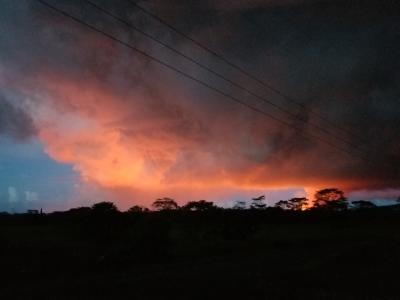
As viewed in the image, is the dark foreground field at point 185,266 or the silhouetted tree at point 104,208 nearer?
the dark foreground field at point 185,266

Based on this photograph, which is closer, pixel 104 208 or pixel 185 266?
pixel 185 266

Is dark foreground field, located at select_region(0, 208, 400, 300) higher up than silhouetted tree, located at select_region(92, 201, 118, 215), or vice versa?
silhouetted tree, located at select_region(92, 201, 118, 215)

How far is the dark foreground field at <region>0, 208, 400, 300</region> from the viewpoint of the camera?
30609mm

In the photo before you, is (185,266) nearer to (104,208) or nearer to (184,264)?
(184,264)

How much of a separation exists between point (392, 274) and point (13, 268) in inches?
1109

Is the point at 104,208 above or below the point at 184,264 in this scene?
above

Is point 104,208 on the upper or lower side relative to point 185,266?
upper

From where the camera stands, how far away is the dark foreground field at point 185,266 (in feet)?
100

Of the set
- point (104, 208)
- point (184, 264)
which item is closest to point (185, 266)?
point (184, 264)

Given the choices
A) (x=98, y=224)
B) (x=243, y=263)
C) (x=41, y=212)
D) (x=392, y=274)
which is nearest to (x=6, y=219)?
(x=41, y=212)

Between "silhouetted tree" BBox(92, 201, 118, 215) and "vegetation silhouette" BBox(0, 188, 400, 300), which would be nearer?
"vegetation silhouette" BBox(0, 188, 400, 300)

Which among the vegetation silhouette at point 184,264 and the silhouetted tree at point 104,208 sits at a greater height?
the silhouetted tree at point 104,208

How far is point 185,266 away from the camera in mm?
44469

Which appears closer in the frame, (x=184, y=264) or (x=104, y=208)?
Result: (x=184, y=264)
